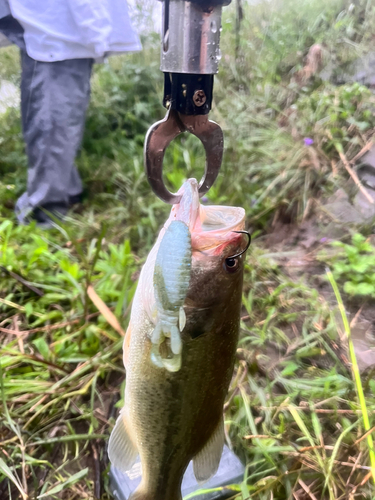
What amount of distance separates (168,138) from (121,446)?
957 mm

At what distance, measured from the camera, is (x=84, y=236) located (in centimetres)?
301

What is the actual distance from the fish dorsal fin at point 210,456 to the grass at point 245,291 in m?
0.35

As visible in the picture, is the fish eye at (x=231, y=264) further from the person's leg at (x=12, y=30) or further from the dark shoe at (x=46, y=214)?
the person's leg at (x=12, y=30)

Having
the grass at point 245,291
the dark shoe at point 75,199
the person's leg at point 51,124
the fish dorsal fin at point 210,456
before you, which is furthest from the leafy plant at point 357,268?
the dark shoe at point 75,199

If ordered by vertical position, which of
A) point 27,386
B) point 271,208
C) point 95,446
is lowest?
point 95,446

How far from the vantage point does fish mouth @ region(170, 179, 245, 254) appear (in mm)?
858

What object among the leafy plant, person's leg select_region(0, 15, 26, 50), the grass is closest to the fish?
the grass

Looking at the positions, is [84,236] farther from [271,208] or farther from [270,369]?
[270,369]

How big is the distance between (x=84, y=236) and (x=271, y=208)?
5.12 ft

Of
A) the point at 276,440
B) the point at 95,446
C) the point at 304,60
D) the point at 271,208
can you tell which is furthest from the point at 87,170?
the point at 276,440

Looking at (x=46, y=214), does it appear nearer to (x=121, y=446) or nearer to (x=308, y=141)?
(x=308, y=141)

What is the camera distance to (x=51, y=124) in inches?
121

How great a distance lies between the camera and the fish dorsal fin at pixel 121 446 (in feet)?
3.67

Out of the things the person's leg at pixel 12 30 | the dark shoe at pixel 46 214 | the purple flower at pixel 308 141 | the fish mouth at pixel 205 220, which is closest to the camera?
the fish mouth at pixel 205 220
